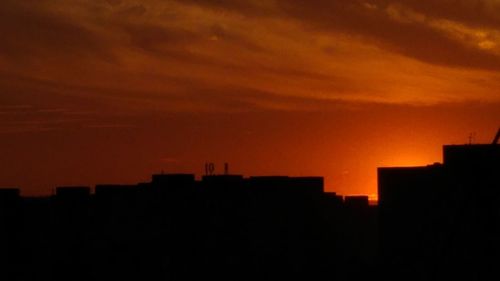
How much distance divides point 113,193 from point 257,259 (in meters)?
11.6

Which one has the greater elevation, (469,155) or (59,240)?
(469,155)

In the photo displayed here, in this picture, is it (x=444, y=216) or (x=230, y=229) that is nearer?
(x=444, y=216)

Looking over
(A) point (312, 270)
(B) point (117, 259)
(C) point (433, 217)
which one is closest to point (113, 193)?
(B) point (117, 259)

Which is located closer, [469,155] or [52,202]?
[469,155]

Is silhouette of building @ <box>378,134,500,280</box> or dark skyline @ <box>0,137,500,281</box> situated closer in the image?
silhouette of building @ <box>378,134,500,280</box>

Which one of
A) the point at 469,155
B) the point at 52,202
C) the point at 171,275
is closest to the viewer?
the point at 469,155

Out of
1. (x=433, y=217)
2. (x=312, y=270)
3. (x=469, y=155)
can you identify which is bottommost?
(x=312, y=270)

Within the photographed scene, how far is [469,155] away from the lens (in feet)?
137

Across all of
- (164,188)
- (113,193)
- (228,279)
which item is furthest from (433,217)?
(113,193)

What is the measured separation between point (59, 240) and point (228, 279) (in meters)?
12.0

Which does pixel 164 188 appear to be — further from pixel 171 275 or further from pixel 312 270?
pixel 312 270

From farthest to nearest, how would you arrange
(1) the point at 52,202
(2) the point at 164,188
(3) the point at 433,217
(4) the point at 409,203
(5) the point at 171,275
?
(1) the point at 52,202 < (2) the point at 164,188 < (5) the point at 171,275 < (4) the point at 409,203 < (3) the point at 433,217

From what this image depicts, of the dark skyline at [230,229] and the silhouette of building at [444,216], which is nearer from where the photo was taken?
the silhouette of building at [444,216]

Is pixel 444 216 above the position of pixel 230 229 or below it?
above
